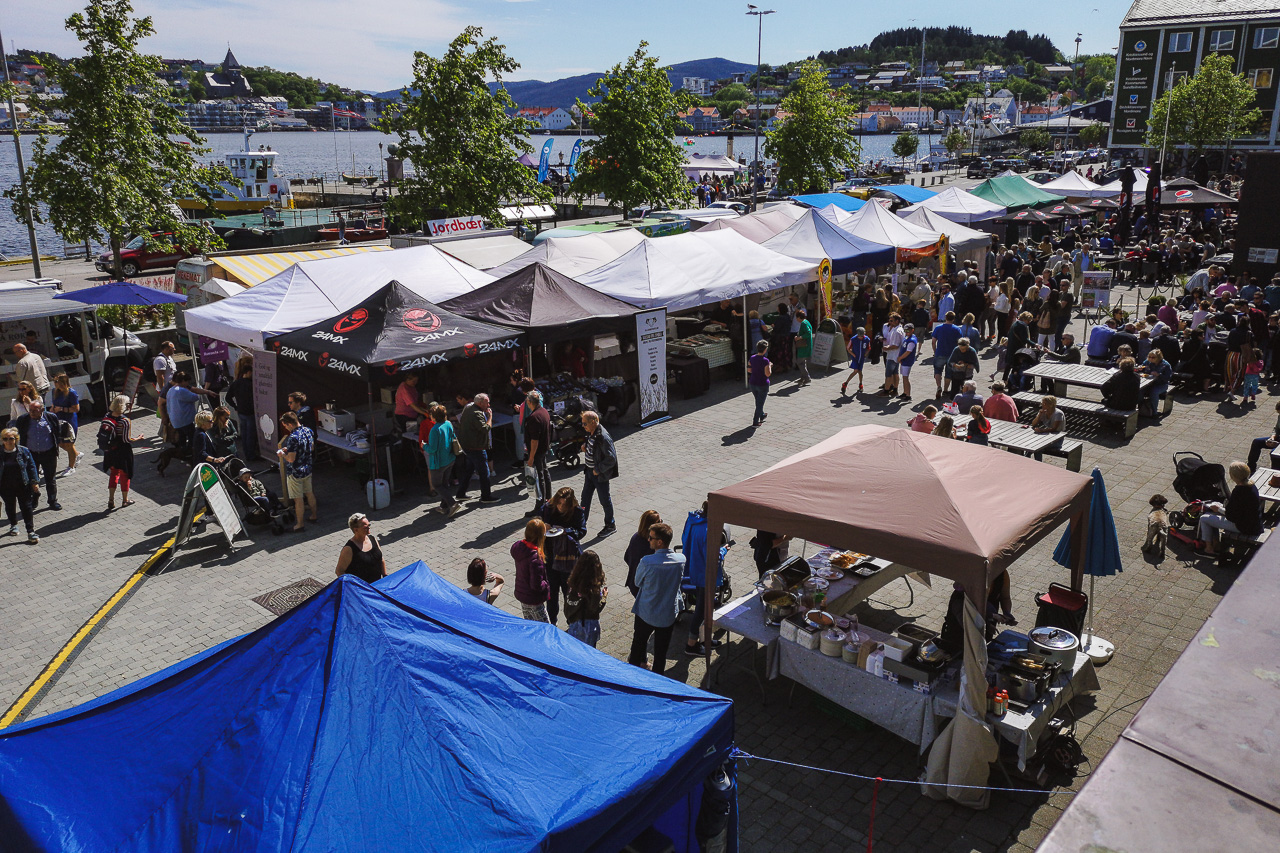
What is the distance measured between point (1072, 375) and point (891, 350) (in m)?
3.00

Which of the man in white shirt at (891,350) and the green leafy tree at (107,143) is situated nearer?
the man in white shirt at (891,350)

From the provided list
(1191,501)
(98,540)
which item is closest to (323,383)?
(98,540)

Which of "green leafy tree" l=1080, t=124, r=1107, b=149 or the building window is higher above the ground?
the building window

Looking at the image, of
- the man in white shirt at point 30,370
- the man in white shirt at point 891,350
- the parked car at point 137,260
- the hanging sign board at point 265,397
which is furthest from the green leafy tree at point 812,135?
the man in white shirt at point 30,370

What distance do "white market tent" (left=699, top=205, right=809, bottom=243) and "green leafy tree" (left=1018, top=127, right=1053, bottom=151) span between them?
90949 millimetres

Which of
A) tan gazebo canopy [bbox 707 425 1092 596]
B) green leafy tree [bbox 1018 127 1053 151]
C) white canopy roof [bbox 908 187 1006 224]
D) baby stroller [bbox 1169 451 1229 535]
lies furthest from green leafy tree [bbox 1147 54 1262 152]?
green leafy tree [bbox 1018 127 1053 151]

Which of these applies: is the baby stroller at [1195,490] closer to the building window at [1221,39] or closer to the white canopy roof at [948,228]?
the white canopy roof at [948,228]

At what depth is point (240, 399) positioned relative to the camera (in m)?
13.6

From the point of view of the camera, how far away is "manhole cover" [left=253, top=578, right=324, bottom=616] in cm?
930

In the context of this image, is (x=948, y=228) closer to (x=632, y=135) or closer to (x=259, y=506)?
(x=632, y=135)

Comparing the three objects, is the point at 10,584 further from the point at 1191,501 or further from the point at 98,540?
the point at 1191,501

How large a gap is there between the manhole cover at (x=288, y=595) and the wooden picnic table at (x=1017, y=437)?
8.30 meters

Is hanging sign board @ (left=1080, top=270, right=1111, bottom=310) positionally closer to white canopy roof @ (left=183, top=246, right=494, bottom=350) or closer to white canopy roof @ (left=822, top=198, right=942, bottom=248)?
white canopy roof @ (left=822, top=198, right=942, bottom=248)

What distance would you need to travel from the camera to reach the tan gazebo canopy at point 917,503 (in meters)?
6.31
